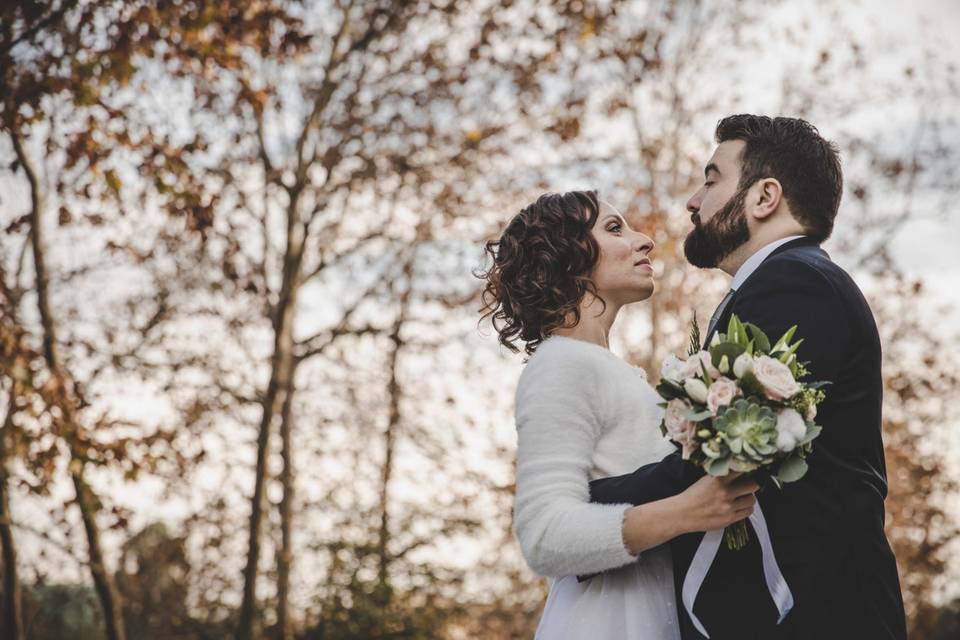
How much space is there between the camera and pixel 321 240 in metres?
12.2

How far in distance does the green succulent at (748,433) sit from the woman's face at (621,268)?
1.24 meters

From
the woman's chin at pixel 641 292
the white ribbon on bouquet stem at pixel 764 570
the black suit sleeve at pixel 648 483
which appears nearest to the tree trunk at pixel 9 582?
the woman's chin at pixel 641 292

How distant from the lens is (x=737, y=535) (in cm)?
265

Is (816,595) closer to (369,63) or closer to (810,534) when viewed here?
(810,534)

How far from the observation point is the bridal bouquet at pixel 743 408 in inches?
91.3

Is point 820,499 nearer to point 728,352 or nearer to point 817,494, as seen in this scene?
point 817,494

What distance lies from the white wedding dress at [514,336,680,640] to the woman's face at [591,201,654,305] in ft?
1.06

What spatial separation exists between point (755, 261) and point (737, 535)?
3.04ft

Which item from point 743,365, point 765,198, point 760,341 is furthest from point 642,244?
point 743,365

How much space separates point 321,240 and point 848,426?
390 inches

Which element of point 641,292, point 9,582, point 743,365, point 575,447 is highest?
point 9,582

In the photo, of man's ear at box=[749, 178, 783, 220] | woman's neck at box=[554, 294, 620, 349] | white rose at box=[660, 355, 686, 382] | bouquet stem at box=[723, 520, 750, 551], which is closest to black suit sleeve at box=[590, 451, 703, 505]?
bouquet stem at box=[723, 520, 750, 551]

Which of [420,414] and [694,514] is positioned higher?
[420,414]

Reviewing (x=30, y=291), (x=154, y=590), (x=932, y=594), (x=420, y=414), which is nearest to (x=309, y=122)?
(x=30, y=291)
